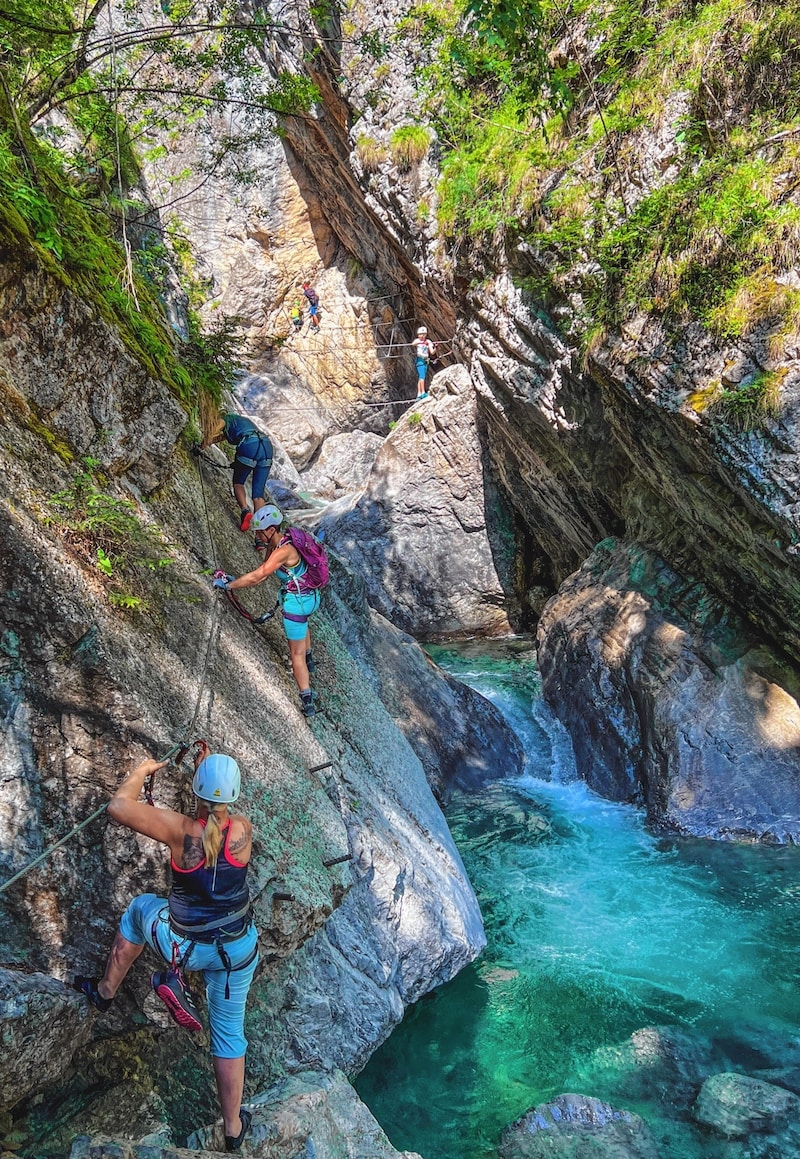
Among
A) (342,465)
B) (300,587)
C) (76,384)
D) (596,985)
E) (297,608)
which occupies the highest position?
(342,465)

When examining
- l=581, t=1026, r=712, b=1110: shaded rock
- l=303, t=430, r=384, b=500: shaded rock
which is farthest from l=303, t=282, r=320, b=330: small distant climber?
l=581, t=1026, r=712, b=1110: shaded rock

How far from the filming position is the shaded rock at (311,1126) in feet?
10.4

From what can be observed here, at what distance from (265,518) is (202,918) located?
3.01m

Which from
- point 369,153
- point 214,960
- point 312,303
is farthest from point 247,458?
point 312,303

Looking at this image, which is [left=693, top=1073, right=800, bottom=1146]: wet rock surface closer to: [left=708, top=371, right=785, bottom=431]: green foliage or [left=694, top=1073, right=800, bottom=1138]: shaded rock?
[left=694, top=1073, right=800, bottom=1138]: shaded rock

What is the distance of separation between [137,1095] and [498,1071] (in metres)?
2.86

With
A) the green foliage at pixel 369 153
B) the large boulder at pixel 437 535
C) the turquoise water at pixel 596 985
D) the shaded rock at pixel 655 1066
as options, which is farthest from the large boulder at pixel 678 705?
the green foliage at pixel 369 153

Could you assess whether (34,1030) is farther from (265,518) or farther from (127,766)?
(265,518)

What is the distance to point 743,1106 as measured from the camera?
452 cm

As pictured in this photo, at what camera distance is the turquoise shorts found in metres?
5.10

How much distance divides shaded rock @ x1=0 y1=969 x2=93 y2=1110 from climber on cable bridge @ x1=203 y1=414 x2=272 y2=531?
362 cm

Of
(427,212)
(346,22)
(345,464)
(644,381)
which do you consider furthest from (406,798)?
(345,464)

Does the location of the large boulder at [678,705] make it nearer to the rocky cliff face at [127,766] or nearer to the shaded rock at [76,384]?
the rocky cliff face at [127,766]

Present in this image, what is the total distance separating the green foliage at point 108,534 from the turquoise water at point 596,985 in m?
3.67
